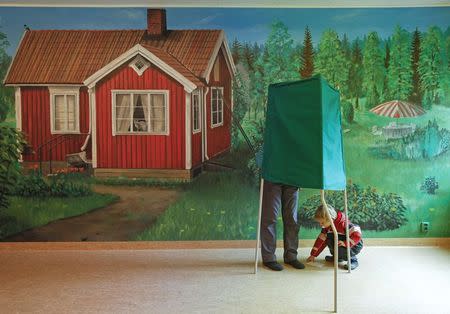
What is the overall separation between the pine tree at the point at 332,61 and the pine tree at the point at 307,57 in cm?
6

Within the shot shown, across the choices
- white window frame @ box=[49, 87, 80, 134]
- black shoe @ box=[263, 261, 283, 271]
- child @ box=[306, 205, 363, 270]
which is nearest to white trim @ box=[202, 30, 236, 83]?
white window frame @ box=[49, 87, 80, 134]

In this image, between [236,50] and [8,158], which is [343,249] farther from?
[8,158]

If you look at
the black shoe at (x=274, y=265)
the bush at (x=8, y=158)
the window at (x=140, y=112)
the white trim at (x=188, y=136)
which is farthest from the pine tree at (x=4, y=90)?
the black shoe at (x=274, y=265)

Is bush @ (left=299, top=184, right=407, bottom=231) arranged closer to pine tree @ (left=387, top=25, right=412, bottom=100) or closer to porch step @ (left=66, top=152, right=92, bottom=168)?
pine tree @ (left=387, top=25, right=412, bottom=100)

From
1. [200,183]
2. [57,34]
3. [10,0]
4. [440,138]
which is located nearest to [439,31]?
Answer: [440,138]

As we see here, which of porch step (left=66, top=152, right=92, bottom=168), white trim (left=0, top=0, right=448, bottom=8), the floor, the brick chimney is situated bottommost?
the floor

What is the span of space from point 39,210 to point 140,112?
1.31m

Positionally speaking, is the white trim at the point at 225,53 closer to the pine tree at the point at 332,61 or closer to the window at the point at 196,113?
the window at the point at 196,113

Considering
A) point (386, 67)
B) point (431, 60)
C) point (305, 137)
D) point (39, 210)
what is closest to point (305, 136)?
point (305, 137)

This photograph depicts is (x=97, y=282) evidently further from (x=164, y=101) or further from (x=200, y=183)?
(x=164, y=101)

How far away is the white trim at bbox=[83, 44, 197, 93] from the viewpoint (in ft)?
16.4

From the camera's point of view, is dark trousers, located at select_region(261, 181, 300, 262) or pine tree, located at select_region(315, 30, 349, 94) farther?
pine tree, located at select_region(315, 30, 349, 94)

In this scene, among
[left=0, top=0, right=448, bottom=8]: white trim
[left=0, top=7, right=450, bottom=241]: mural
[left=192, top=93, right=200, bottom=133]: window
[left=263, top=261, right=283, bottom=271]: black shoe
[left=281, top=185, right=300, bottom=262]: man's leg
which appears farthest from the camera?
[left=192, top=93, right=200, bottom=133]: window

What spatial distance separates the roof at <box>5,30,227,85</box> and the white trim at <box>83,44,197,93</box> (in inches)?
1.4
